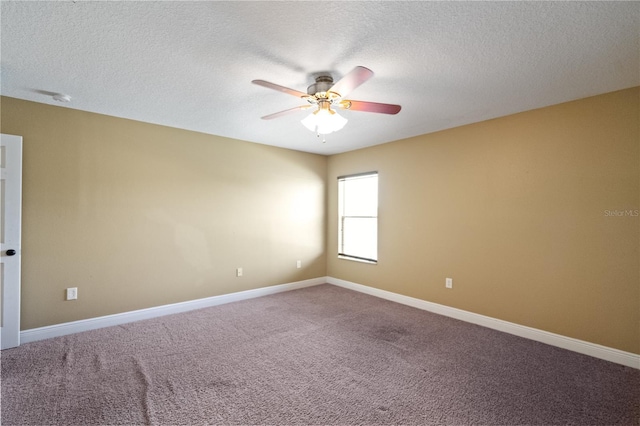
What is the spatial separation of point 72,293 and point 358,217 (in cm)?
394

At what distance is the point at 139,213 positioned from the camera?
3525 millimetres

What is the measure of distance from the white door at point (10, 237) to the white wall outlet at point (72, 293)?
39 cm

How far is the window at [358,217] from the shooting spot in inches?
188

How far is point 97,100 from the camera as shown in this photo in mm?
2861

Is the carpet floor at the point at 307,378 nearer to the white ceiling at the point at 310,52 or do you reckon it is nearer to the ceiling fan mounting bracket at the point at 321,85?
the ceiling fan mounting bracket at the point at 321,85

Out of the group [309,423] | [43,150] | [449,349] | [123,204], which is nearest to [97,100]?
[43,150]

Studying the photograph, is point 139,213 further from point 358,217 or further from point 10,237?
point 358,217

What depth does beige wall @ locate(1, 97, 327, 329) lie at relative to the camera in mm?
2949

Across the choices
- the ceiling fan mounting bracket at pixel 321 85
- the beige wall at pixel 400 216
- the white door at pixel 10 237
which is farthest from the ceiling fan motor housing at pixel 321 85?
the white door at pixel 10 237

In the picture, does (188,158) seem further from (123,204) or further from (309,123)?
(309,123)

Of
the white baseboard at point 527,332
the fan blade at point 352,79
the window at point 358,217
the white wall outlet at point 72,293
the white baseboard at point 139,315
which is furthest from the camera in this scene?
the window at point 358,217

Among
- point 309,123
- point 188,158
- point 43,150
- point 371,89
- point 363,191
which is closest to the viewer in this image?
point 309,123

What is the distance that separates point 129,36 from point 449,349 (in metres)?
3.59

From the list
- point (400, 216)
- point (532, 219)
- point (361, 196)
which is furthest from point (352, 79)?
point (361, 196)
